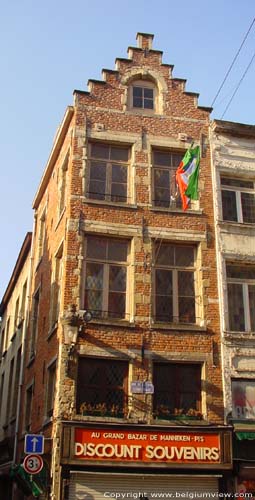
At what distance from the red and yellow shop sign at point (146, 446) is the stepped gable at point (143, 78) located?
9236mm

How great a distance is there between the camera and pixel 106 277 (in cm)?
1584

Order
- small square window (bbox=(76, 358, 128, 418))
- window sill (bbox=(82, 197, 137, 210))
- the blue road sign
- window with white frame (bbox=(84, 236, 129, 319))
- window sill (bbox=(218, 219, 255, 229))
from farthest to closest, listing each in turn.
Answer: window sill (bbox=(218, 219, 255, 229)) → window sill (bbox=(82, 197, 137, 210)) → window with white frame (bbox=(84, 236, 129, 319)) → small square window (bbox=(76, 358, 128, 418)) → the blue road sign

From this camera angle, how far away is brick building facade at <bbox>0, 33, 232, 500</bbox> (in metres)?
14.0

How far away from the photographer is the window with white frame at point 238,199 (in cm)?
1736

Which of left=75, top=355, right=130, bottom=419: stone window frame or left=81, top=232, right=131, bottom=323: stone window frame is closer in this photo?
left=75, top=355, right=130, bottom=419: stone window frame

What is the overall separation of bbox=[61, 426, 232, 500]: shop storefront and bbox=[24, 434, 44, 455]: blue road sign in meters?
0.53

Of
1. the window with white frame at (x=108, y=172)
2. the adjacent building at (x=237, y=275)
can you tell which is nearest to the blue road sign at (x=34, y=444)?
the adjacent building at (x=237, y=275)

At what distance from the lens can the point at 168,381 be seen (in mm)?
15156

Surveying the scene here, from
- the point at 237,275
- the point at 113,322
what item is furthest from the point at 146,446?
the point at 237,275

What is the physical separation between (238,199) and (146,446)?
25.1 feet

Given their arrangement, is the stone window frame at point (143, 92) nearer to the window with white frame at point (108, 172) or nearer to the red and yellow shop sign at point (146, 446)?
the window with white frame at point (108, 172)

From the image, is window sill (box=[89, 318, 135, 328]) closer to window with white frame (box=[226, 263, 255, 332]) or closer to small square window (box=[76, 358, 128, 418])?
small square window (box=[76, 358, 128, 418])

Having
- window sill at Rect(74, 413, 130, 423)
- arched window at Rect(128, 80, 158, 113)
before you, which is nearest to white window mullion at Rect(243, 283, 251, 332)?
window sill at Rect(74, 413, 130, 423)

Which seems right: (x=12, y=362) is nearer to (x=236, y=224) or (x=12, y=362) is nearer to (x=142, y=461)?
(x=142, y=461)
